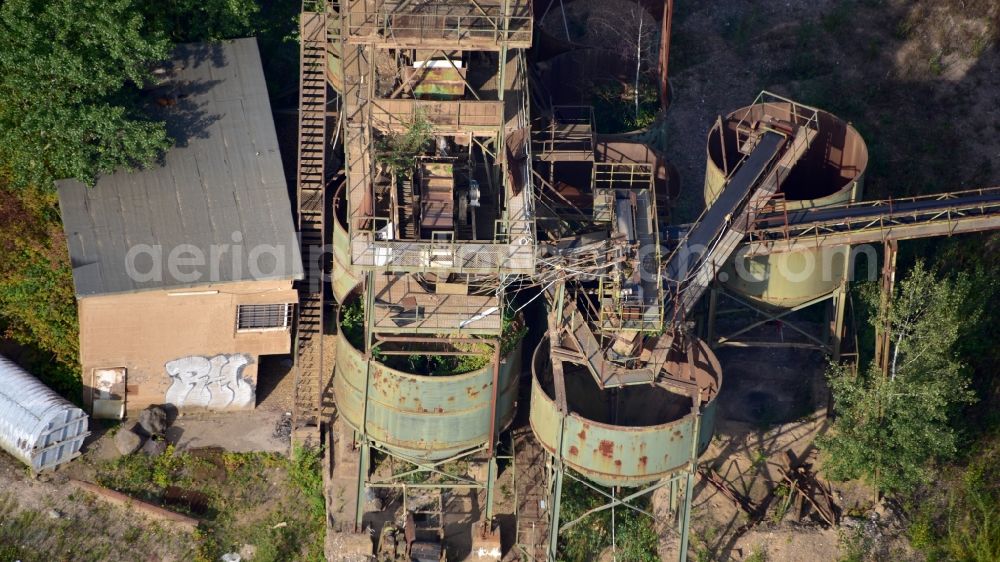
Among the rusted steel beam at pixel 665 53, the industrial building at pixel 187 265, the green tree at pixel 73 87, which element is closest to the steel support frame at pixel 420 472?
the industrial building at pixel 187 265

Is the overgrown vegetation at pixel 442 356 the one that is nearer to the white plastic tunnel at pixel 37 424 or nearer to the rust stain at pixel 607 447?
the rust stain at pixel 607 447

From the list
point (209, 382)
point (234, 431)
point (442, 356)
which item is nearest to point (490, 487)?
point (442, 356)

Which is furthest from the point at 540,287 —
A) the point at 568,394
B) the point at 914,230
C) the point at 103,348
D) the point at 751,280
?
the point at 103,348

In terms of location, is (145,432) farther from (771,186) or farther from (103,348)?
(771,186)

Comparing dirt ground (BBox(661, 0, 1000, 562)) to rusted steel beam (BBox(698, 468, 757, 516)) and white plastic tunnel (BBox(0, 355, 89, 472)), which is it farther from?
white plastic tunnel (BBox(0, 355, 89, 472))

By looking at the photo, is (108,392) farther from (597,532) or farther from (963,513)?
(963,513)

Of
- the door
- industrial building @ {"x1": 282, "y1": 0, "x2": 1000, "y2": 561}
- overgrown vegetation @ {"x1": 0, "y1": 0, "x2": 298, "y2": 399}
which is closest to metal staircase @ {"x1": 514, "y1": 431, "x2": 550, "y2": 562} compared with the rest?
industrial building @ {"x1": 282, "y1": 0, "x2": 1000, "y2": 561}

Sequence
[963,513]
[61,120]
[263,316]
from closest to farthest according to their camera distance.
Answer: [963,513], [61,120], [263,316]
